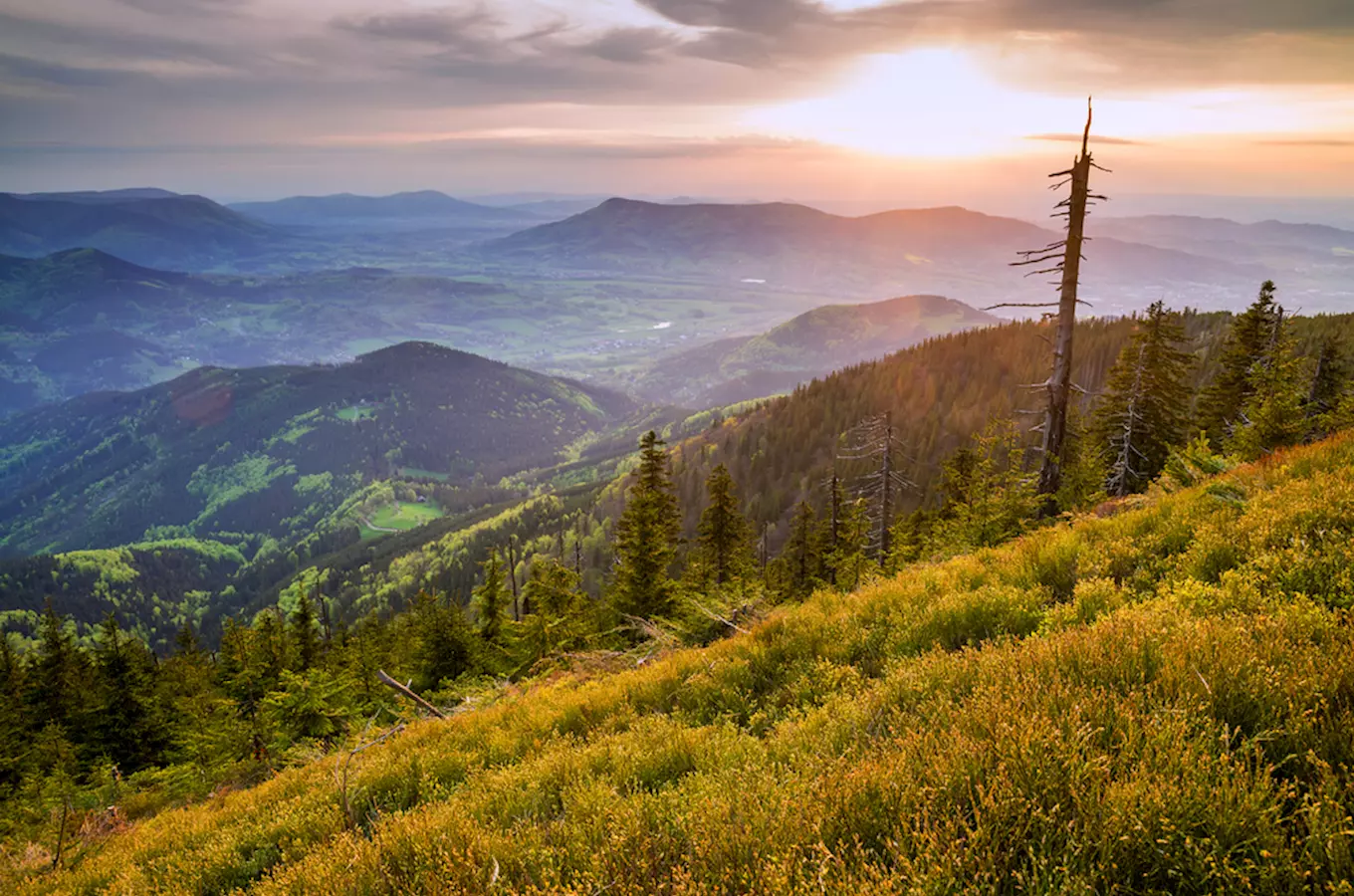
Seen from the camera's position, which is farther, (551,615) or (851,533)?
(851,533)

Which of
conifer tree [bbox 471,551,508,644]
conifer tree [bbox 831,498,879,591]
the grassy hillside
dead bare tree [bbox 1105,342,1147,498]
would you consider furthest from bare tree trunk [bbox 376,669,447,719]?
conifer tree [bbox 831,498,879,591]

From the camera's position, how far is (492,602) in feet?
102

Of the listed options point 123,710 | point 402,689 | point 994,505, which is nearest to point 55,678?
point 123,710

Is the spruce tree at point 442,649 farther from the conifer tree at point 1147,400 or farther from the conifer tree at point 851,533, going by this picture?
the conifer tree at point 1147,400

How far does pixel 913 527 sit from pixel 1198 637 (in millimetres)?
36046

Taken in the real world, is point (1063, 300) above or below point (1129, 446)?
above

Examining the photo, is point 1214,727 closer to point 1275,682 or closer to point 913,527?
point 1275,682

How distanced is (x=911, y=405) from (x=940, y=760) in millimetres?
112068

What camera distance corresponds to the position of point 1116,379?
30.0 m

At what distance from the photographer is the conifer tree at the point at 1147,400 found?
28.7 m

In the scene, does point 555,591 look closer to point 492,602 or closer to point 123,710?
point 492,602

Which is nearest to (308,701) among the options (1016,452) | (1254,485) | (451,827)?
(451,827)

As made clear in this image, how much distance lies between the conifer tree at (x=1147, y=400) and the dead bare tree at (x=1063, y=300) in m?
9.57

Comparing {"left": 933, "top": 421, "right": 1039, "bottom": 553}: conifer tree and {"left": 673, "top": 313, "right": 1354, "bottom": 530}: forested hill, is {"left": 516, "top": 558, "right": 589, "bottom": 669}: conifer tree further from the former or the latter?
{"left": 673, "top": 313, "right": 1354, "bottom": 530}: forested hill
